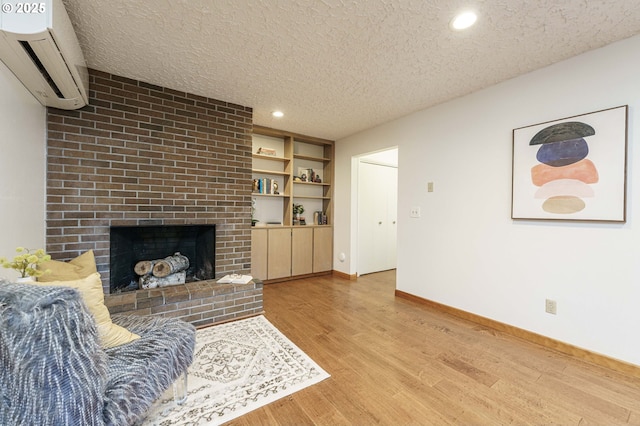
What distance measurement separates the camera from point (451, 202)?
2824 millimetres

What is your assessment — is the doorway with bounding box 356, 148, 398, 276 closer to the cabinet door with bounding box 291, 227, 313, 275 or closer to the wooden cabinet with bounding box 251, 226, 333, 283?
the wooden cabinet with bounding box 251, 226, 333, 283

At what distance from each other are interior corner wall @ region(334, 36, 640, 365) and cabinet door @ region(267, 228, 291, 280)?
5.46 ft

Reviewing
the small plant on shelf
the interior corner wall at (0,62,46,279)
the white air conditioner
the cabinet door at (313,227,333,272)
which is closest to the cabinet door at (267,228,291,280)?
the small plant on shelf

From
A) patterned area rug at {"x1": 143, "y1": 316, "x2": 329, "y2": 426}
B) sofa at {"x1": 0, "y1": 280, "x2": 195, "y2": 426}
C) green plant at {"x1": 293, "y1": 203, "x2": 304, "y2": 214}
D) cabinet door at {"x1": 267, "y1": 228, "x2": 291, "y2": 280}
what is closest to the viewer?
sofa at {"x1": 0, "y1": 280, "x2": 195, "y2": 426}

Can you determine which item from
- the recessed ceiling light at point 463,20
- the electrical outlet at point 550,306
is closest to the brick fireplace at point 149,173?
the recessed ceiling light at point 463,20

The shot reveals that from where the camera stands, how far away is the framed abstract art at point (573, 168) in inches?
72.1

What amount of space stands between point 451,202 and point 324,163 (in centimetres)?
245

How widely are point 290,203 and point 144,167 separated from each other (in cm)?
200

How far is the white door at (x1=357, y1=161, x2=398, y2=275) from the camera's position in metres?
4.36

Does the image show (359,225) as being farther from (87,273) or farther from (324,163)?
(87,273)

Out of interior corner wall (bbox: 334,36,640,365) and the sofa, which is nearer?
the sofa

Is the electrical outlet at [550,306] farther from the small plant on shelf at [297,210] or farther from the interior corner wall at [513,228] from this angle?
the small plant on shelf at [297,210]

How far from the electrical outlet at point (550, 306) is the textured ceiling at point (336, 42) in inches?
77.4

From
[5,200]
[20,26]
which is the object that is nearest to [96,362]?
[5,200]
